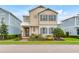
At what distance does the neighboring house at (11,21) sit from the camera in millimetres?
7008

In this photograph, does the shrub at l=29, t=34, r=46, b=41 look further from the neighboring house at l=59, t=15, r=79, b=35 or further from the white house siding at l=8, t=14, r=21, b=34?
the neighboring house at l=59, t=15, r=79, b=35

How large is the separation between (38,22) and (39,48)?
55cm

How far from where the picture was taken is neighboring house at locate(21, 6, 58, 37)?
703 centimetres

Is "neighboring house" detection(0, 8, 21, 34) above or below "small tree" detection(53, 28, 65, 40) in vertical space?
above

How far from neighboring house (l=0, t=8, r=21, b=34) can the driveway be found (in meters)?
0.34

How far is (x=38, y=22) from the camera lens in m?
7.08

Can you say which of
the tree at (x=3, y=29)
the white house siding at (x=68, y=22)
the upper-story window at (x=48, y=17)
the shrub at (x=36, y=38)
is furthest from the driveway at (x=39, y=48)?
the upper-story window at (x=48, y=17)

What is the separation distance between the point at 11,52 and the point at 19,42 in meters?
0.28

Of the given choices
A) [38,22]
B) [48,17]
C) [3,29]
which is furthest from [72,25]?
[3,29]

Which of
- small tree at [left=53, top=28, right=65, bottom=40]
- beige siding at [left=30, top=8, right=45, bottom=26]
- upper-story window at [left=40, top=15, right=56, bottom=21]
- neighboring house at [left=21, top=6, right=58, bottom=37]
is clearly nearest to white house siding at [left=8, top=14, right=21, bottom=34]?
neighboring house at [left=21, top=6, right=58, bottom=37]

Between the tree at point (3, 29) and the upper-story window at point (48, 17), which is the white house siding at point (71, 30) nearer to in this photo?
the upper-story window at point (48, 17)

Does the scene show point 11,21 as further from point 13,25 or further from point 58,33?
point 58,33
